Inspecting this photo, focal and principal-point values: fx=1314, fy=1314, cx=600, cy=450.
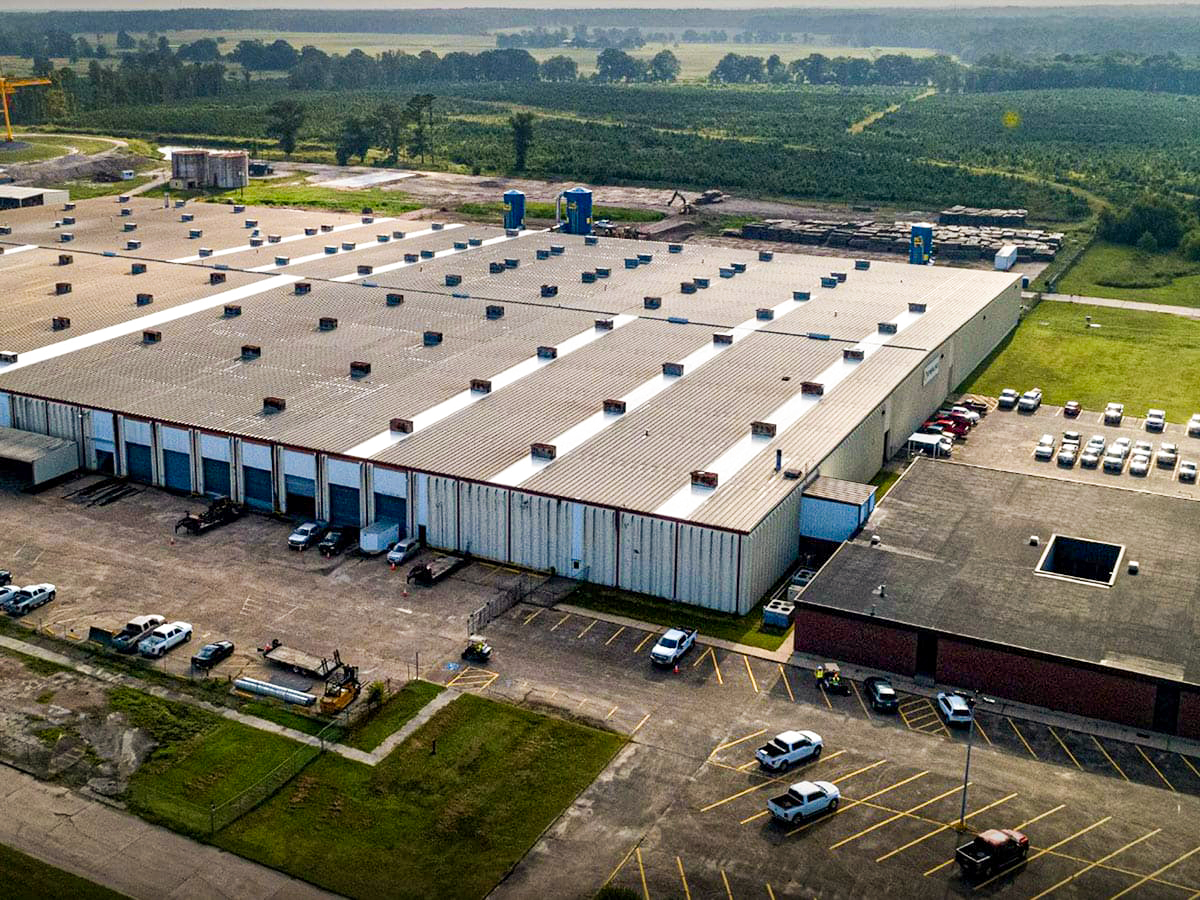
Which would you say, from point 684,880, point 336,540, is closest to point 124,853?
point 684,880

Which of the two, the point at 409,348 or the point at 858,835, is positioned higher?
the point at 409,348

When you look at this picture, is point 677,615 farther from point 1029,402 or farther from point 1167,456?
point 1029,402

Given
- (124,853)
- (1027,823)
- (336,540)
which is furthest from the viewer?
(336,540)

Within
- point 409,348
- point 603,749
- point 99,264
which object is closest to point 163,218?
point 99,264

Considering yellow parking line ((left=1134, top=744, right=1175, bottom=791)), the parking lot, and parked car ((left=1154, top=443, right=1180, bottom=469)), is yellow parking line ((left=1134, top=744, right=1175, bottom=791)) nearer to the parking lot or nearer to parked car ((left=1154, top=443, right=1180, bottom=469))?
the parking lot

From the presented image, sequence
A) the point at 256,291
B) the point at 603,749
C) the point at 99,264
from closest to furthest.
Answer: the point at 603,749
the point at 256,291
the point at 99,264

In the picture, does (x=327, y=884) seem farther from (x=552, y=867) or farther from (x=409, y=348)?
(x=409, y=348)

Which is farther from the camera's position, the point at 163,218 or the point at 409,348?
the point at 163,218
